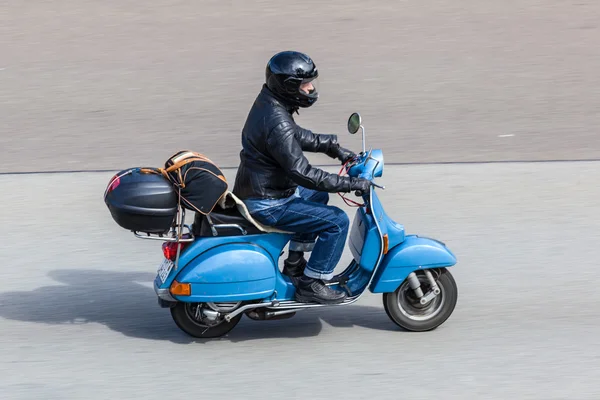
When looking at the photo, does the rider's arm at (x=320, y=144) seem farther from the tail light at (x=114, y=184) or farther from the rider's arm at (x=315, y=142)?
the tail light at (x=114, y=184)

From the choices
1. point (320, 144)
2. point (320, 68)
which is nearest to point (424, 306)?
point (320, 144)

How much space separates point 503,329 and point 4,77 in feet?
24.0

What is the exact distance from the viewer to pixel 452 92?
10852mm

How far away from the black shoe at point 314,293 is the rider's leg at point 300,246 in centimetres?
10

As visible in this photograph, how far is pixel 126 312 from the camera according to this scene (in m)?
6.53

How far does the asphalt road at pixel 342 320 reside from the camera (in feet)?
17.7

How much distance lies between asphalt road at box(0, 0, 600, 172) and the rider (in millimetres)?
3267

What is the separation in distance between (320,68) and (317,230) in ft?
19.4

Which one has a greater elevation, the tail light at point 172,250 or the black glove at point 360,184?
the black glove at point 360,184

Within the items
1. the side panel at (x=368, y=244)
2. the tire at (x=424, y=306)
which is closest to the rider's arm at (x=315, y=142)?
the side panel at (x=368, y=244)

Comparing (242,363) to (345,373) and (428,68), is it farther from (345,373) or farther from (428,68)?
(428,68)

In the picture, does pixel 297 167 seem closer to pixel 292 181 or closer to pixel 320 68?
pixel 292 181

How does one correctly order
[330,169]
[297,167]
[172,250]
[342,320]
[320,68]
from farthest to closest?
[320,68] < [330,169] < [342,320] < [172,250] < [297,167]

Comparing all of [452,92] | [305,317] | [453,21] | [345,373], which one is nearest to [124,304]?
[305,317]
